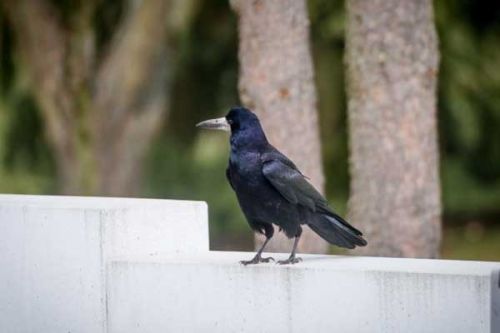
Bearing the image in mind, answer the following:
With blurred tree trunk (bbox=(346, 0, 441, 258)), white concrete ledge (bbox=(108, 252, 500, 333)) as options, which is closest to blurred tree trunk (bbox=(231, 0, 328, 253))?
blurred tree trunk (bbox=(346, 0, 441, 258))

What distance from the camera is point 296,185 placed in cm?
754

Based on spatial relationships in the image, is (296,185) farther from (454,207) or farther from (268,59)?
(454,207)

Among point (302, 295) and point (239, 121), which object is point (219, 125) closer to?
point (239, 121)

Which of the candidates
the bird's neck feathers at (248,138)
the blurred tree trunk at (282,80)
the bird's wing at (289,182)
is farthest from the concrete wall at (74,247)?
the blurred tree trunk at (282,80)

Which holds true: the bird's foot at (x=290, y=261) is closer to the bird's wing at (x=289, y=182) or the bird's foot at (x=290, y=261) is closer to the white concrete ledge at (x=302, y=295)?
the white concrete ledge at (x=302, y=295)

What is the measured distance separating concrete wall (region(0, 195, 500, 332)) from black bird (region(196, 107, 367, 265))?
184 mm

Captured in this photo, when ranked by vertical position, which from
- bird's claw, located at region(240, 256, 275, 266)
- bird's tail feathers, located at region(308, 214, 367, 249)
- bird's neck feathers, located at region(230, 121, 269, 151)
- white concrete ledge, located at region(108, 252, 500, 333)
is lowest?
white concrete ledge, located at region(108, 252, 500, 333)

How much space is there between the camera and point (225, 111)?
60.6 feet

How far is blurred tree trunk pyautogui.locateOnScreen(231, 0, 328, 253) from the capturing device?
34.9 feet

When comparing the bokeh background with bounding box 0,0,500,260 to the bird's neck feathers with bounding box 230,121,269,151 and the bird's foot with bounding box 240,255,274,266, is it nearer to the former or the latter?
the bird's neck feathers with bounding box 230,121,269,151

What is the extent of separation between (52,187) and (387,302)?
13.3 m

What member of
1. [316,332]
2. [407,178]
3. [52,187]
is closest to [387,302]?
[316,332]

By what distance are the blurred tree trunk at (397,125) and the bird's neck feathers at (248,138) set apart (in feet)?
10.9

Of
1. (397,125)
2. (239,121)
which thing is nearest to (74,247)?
(239,121)
